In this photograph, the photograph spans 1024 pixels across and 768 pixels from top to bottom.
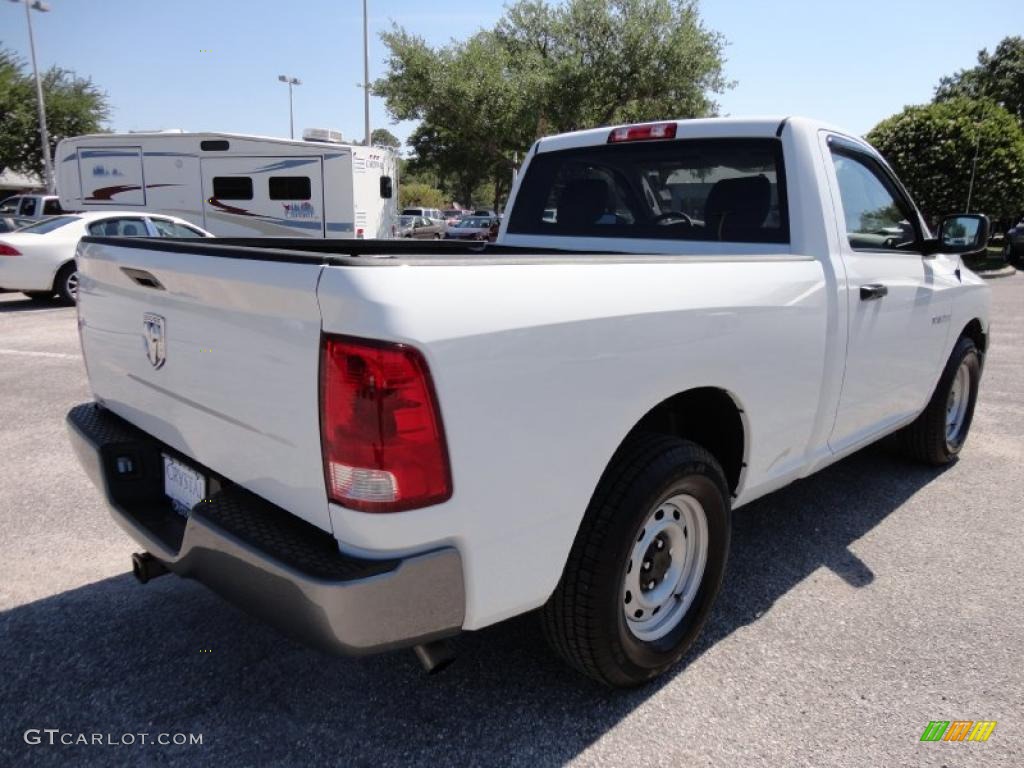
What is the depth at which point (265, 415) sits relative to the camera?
1.85 m

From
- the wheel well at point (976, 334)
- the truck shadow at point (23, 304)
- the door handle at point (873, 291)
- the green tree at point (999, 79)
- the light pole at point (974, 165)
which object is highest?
the green tree at point (999, 79)

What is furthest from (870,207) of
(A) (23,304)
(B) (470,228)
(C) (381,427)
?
(B) (470,228)

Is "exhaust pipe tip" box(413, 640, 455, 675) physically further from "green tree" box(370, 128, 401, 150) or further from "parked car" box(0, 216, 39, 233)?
"green tree" box(370, 128, 401, 150)

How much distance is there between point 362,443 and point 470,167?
44.9 m

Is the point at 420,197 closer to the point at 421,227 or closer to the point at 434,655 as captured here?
the point at 421,227

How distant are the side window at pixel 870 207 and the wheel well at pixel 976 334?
989mm

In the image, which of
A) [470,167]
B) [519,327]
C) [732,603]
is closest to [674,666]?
[732,603]

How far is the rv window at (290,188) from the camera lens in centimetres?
1514

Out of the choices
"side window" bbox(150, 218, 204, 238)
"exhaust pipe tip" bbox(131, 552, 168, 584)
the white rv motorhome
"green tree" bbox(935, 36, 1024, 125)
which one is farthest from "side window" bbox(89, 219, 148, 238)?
"green tree" bbox(935, 36, 1024, 125)

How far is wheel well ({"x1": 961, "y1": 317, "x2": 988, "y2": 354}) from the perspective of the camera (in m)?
4.56

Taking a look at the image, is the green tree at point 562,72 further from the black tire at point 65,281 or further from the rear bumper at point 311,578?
the rear bumper at point 311,578

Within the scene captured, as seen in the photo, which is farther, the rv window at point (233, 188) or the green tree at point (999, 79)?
the green tree at point (999, 79)

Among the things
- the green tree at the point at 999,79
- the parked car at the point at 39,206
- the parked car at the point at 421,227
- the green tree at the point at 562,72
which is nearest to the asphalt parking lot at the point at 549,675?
the parked car at the point at 39,206

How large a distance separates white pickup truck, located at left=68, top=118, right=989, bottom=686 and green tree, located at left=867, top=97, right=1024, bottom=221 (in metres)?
20.2
